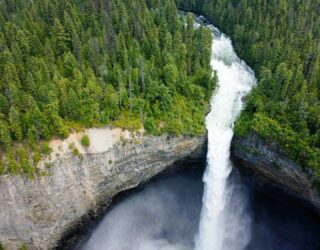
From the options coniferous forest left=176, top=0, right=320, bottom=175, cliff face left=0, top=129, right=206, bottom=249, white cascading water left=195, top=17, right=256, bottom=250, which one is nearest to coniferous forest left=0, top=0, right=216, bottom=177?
cliff face left=0, top=129, right=206, bottom=249

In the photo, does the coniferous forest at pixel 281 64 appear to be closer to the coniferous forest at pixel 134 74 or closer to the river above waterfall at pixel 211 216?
the coniferous forest at pixel 134 74

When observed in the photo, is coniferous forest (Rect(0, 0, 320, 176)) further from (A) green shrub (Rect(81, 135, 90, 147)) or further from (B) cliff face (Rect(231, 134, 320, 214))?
(A) green shrub (Rect(81, 135, 90, 147))

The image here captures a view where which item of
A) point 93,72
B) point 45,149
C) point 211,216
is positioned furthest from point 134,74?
point 211,216

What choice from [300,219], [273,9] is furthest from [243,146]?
[273,9]

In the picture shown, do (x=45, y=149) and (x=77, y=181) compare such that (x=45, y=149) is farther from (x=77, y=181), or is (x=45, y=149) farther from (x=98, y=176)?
(x=98, y=176)

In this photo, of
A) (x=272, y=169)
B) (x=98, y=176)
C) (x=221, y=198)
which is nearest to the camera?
(x=98, y=176)
